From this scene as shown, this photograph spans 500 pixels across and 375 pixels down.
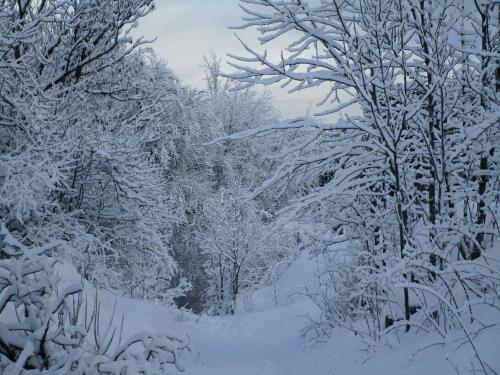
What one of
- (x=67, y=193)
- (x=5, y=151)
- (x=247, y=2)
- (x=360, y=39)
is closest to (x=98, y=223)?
(x=67, y=193)

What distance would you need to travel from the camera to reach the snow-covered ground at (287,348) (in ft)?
7.87

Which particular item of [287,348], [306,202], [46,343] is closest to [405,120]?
[306,202]

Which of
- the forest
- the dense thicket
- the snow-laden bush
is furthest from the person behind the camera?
the dense thicket

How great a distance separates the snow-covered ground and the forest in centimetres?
3

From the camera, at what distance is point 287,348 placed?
594 centimetres

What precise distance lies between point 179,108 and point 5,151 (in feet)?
37.1

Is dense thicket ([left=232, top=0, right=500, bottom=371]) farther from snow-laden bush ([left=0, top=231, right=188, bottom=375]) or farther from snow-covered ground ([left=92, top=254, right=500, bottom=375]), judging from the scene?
snow-laden bush ([left=0, top=231, right=188, bottom=375])

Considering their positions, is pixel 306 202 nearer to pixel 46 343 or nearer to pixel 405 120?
pixel 405 120

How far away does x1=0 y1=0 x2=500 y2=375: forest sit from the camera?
7.16ft

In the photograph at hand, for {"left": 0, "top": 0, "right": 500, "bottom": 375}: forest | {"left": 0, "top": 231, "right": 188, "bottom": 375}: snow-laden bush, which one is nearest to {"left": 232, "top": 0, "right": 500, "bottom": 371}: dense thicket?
{"left": 0, "top": 0, "right": 500, "bottom": 375}: forest

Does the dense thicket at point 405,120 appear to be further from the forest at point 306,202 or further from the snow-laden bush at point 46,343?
the snow-laden bush at point 46,343

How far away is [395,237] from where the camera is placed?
4066 mm

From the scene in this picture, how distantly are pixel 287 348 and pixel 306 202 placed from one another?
11.3 feet

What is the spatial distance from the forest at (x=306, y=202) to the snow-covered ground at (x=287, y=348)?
0.03 m
